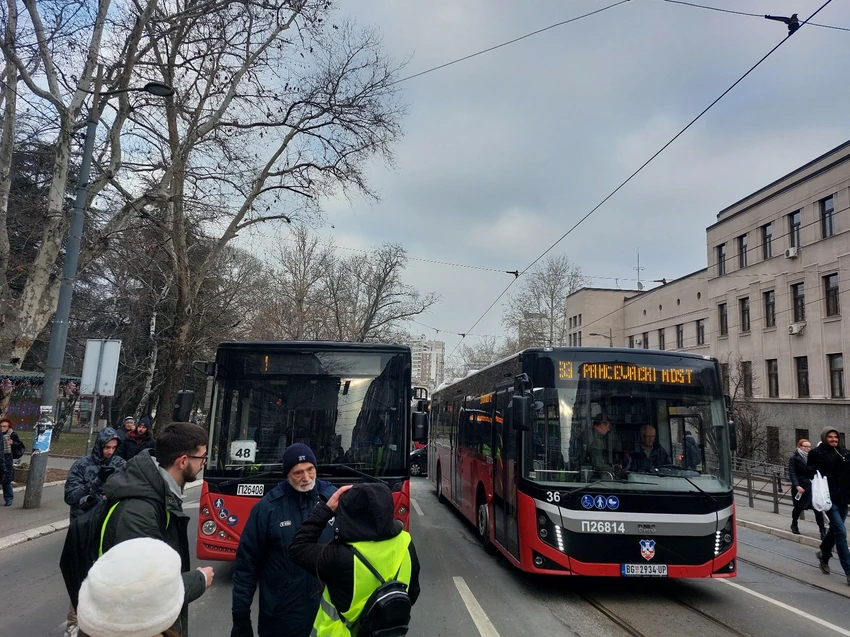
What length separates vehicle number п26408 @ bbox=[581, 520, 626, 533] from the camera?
22.1 ft

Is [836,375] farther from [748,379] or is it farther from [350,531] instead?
[350,531]

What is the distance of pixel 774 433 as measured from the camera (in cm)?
3114

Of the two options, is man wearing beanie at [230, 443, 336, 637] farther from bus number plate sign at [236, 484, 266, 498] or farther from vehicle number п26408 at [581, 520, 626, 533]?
vehicle number п26408 at [581, 520, 626, 533]

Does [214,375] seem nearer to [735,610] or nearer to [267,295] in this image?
[735,610]

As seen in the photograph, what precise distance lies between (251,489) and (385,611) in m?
4.68

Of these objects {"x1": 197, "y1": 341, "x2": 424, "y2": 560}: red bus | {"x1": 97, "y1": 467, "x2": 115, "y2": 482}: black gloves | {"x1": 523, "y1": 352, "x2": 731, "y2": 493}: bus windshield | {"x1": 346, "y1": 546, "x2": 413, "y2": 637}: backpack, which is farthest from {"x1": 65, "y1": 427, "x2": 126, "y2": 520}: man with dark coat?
{"x1": 523, "y1": 352, "x2": 731, "y2": 493}: bus windshield

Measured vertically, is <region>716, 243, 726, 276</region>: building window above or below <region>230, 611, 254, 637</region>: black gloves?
above

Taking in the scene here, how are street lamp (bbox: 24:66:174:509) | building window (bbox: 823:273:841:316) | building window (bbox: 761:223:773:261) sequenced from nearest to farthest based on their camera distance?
street lamp (bbox: 24:66:174:509) < building window (bbox: 823:273:841:316) < building window (bbox: 761:223:773:261)

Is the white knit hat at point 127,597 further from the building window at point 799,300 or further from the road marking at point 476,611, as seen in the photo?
the building window at point 799,300

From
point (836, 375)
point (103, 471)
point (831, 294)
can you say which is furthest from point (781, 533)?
point (831, 294)

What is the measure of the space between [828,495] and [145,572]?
362 inches

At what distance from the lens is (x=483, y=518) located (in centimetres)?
980

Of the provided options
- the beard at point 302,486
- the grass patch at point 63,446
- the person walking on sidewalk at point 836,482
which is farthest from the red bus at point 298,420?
the grass patch at point 63,446

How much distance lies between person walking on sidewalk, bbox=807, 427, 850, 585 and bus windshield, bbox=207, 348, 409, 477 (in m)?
5.84
